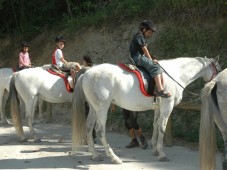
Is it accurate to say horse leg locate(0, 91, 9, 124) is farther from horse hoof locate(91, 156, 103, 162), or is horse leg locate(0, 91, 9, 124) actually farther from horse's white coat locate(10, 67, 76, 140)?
horse hoof locate(91, 156, 103, 162)

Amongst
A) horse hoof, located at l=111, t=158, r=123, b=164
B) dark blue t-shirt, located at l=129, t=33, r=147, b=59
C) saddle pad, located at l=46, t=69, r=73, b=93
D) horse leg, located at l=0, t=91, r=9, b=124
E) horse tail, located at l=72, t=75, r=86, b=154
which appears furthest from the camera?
horse leg, located at l=0, t=91, r=9, b=124

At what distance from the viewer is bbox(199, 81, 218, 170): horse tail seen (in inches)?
211

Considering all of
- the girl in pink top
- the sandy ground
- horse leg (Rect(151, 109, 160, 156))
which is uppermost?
the girl in pink top

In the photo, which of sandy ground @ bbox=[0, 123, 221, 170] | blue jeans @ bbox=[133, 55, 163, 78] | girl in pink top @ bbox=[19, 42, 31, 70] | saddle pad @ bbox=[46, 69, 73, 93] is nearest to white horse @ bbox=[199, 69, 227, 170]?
sandy ground @ bbox=[0, 123, 221, 170]

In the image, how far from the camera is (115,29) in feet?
52.8

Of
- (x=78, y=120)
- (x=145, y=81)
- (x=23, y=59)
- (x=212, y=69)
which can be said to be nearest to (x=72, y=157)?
(x=78, y=120)

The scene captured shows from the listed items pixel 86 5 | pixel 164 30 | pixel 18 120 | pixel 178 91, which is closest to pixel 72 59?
pixel 86 5

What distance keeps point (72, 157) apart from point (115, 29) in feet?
30.8

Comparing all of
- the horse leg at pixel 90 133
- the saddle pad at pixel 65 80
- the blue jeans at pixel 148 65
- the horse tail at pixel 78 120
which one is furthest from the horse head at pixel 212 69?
the saddle pad at pixel 65 80

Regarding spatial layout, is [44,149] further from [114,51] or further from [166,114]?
[114,51]

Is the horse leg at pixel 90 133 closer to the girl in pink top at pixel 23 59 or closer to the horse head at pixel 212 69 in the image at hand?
the horse head at pixel 212 69

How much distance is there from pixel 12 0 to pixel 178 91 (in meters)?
16.8

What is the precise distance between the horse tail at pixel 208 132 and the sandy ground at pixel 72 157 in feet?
4.44

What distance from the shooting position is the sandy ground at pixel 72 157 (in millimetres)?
6871
